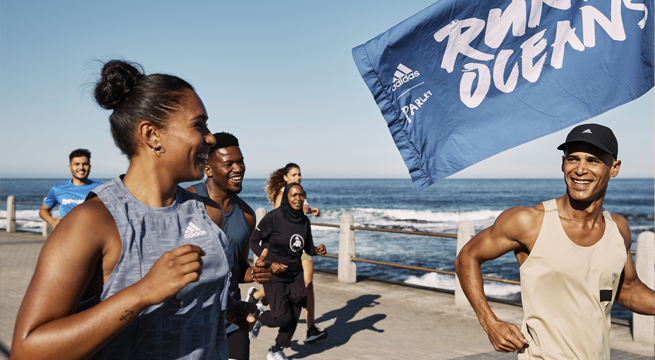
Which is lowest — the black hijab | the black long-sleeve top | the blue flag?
the black long-sleeve top

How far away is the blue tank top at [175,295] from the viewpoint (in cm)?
167

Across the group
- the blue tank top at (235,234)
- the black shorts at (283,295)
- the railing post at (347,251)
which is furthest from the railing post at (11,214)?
the blue tank top at (235,234)

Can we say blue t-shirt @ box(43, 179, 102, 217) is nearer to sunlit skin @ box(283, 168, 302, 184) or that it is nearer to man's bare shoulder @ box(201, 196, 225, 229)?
sunlit skin @ box(283, 168, 302, 184)

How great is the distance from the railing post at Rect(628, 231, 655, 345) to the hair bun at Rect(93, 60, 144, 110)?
657 cm

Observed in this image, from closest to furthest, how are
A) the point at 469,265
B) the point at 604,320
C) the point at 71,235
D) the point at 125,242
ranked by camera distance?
the point at 71,235
the point at 125,242
the point at 604,320
the point at 469,265

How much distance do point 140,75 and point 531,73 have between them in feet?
8.49

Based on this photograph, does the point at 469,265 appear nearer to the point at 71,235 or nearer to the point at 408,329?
the point at 71,235

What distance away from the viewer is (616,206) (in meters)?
61.2

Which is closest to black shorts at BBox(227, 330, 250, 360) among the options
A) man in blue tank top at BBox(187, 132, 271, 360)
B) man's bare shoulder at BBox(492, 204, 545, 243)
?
man in blue tank top at BBox(187, 132, 271, 360)

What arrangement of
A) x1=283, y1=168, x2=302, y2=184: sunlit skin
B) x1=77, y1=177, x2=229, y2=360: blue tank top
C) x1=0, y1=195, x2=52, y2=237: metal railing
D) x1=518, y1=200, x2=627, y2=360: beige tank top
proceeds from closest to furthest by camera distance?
1. x1=77, y1=177, x2=229, y2=360: blue tank top
2. x1=518, y1=200, x2=627, y2=360: beige tank top
3. x1=283, y1=168, x2=302, y2=184: sunlit skin
4. x1=0, y1=195, x2=52, y2=237: metal railing

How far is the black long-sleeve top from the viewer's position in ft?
21.4

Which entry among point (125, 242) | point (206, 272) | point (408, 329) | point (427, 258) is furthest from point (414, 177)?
point (427, 258)

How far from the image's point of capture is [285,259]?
21.5ft

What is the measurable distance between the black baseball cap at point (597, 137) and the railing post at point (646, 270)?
443 cm
